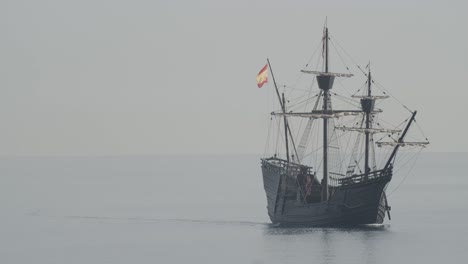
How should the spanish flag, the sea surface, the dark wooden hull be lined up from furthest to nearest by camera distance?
the spanish flag, the dark wooden hull, the sea surface

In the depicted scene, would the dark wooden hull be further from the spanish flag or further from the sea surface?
the spanish flag

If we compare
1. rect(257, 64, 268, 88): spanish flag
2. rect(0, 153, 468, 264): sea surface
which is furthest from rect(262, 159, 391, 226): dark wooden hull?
rect(257, 64, 268, 88): spanish flag

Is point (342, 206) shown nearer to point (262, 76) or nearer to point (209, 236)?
point (262, 76)

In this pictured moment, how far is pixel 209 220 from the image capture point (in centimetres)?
13188

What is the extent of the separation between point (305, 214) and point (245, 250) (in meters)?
8.49

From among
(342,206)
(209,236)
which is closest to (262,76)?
(342,206)

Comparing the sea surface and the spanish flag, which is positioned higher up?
the spanish flag

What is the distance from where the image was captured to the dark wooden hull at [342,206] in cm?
9819

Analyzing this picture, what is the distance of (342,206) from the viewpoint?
99.1 m

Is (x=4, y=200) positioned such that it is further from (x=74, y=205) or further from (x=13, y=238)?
(x=13, y=238)

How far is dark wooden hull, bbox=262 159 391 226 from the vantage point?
9819 centimetres

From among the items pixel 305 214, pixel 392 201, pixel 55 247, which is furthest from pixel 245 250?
pixel 392 201

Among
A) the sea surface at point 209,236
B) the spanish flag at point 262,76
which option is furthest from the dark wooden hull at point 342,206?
the spanish flag at point 262,76

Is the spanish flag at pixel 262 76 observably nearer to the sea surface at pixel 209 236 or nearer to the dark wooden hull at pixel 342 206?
the dark wooden hull at pixel 342 206
